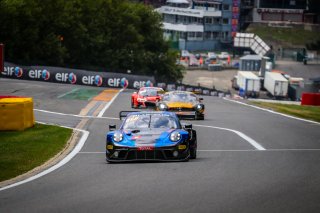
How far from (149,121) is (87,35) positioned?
64833 millimetres

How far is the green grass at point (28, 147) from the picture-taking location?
57.6ft

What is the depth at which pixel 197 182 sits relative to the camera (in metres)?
14.3

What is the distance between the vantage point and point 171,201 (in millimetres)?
12234

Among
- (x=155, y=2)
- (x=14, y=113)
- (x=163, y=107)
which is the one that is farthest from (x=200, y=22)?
(x=14, y=113)

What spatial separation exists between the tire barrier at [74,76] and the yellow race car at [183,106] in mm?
31157

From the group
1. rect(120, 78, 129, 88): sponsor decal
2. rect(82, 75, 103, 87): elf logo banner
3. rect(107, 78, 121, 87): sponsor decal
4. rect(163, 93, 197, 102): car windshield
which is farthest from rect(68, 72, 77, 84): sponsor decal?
rect(163, 93, 197, 102): car windshield

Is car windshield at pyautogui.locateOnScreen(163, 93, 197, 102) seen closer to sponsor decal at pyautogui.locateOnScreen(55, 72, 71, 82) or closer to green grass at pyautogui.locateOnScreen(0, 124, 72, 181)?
green grass at pyautogui.locateOnScreen(0, 124, 72, 181)

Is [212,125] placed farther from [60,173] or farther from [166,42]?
[166,42]

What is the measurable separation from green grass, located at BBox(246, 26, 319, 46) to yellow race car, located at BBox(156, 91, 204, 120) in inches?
4582

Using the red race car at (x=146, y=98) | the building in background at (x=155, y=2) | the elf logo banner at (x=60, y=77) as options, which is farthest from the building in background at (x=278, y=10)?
the red race car at (x=146, y=98)

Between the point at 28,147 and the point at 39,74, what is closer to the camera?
the point at 28,147

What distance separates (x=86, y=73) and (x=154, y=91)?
23.8 m

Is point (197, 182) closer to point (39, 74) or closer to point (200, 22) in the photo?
point (39, 74)

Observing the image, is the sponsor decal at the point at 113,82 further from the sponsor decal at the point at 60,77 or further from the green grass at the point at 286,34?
the green grass at the point at 286,34
